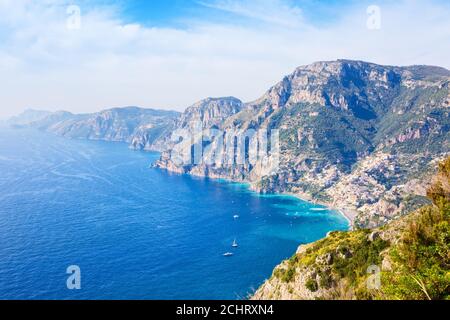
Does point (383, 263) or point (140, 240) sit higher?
point (383, 263)

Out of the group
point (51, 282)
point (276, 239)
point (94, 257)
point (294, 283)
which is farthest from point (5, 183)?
point (294, 283)
